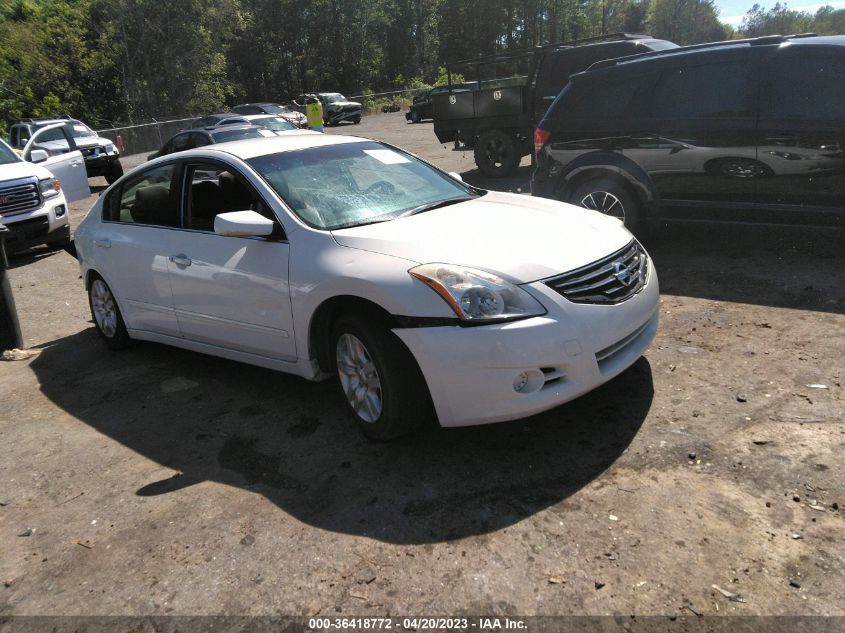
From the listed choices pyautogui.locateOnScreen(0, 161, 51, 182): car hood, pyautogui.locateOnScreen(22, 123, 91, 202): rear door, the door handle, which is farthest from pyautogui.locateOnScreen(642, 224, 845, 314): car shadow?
pyautogui.locateOnScreen(22, 123, 91, 202): rear door

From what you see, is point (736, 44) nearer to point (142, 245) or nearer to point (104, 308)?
point (142, 245)

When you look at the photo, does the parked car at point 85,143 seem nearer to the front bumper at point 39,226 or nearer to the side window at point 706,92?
the front bumper at point 39,226

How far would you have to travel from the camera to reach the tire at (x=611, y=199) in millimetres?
6867

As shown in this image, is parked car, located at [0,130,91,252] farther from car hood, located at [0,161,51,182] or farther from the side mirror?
the side mirror

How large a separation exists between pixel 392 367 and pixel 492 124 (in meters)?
10.9

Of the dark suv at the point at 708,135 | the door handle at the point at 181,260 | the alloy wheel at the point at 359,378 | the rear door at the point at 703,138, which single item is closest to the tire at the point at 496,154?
the dark suv at the point at 708,135

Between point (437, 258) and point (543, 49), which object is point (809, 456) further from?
point (543, 49)

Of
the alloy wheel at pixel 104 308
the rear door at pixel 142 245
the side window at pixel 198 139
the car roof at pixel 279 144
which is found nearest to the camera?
the car roof at pixel 279 144

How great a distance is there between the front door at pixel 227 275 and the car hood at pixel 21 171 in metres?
6.86

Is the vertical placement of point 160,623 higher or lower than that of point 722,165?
lower

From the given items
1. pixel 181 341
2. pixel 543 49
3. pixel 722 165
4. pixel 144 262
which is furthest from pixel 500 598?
pixel 543 49

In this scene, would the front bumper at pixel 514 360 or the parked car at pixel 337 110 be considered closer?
the front bumper at pixel 514 360

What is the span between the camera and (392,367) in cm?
359

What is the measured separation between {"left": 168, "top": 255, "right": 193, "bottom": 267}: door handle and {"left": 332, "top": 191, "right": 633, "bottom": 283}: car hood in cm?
131
